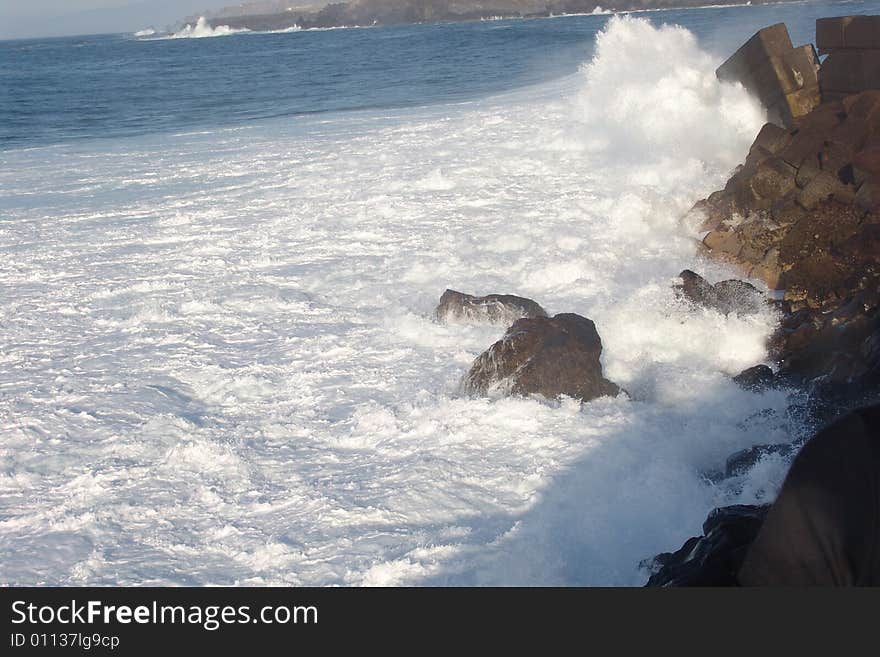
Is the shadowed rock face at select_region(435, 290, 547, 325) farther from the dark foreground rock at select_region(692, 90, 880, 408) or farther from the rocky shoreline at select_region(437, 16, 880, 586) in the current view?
the dark foreground rock at select_region(692, 90, 880, 408)

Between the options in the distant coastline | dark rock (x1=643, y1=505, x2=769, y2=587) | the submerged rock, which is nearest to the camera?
dark rock (x1=643, y1=505, x2=769, y2=587)

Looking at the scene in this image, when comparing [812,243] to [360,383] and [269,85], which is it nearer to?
[360,383]

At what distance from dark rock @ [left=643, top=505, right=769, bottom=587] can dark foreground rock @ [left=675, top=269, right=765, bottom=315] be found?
12.5 feet

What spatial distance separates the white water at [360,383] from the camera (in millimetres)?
4488

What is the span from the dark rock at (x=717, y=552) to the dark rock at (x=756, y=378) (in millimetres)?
2446

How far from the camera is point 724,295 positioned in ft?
23.7

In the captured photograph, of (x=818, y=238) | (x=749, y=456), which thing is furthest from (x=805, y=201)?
→ (x=749, y=456)

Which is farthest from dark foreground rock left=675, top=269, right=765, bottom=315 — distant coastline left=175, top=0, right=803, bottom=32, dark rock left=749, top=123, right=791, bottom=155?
distant coastline left=175, top=0, right=803, bottom=32

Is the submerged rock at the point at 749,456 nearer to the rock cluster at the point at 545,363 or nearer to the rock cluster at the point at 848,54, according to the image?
Result: the rock cluster at the point at 545,363

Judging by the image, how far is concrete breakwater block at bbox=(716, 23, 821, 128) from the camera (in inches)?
454

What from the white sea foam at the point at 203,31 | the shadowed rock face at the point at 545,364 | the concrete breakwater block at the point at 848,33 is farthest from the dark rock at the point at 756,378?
the white sea foam at the point at 203,31

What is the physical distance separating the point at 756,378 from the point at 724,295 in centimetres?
147

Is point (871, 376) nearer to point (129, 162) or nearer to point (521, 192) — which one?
point (521, 192)

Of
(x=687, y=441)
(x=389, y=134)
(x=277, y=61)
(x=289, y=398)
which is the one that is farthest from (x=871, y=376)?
(x=277, y=61)
